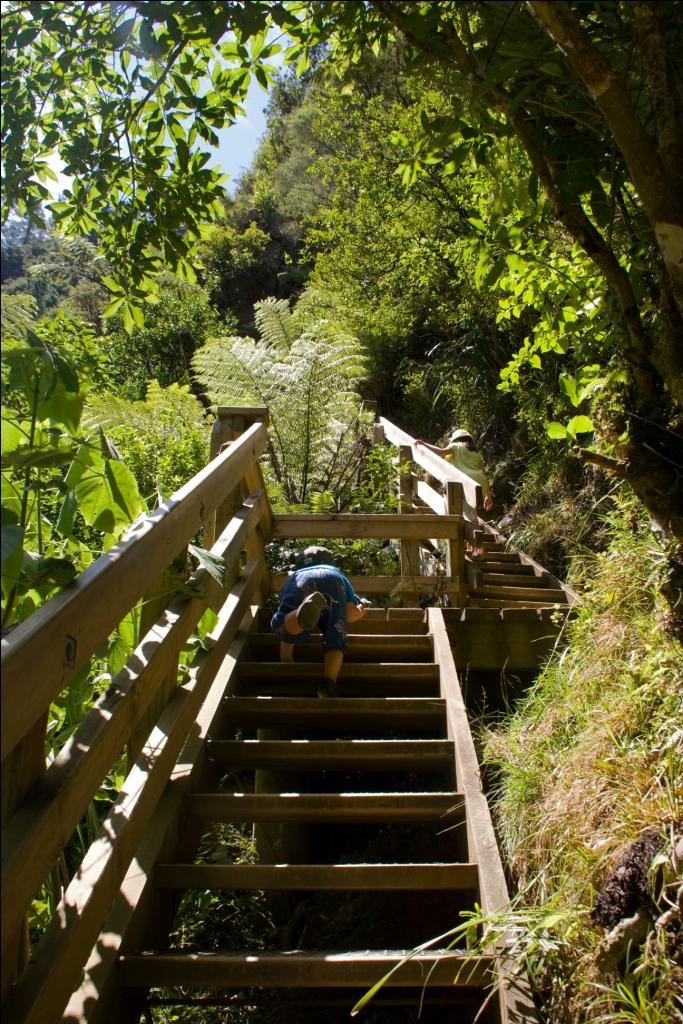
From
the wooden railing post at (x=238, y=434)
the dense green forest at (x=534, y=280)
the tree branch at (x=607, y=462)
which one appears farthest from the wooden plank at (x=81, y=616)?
the wooden railing post at (x=238, y=434)

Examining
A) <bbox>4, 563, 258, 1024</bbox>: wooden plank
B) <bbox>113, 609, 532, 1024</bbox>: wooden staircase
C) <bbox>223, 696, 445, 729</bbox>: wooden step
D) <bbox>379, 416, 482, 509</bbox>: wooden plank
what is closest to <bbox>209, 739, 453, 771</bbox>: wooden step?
<bbox>113, 609, 532, 1024</bbox>: wooden staircase

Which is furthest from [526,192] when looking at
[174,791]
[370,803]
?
[174,791]

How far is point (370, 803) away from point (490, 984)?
31.2 inches

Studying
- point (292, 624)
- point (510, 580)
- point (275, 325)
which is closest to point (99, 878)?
point (292, 624)

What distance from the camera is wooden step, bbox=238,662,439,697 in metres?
4.02

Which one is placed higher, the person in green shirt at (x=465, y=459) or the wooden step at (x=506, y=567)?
the person in green shirt at (x=465, y=459)

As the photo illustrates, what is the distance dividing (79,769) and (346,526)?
3250 millimetres

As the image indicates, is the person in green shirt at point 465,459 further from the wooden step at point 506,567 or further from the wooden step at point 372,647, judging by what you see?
the wooden step at point 372,647

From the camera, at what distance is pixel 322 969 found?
231cm

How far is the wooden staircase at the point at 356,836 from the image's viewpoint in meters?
2.31

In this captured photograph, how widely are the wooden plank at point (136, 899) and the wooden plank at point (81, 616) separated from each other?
0.88 m

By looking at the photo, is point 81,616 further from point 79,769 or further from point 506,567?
point 506,567

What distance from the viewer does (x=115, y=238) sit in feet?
8.52

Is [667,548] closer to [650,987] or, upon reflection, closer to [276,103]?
[650,987]
